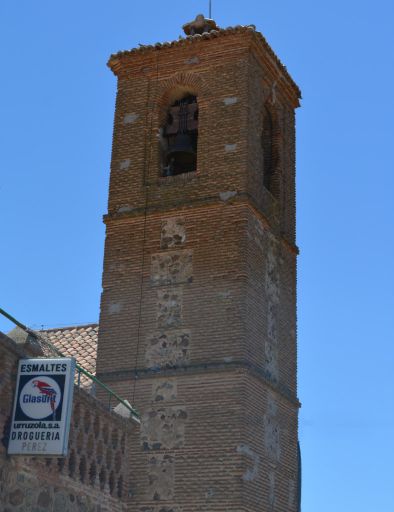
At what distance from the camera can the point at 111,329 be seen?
17.3 meters

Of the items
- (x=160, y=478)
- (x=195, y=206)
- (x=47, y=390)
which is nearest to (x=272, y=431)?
(x=160, y=478)

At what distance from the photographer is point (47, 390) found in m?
9.70

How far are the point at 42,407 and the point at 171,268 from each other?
7801 mm

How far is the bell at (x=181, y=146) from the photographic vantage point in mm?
18891

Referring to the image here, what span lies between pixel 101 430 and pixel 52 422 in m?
1.98

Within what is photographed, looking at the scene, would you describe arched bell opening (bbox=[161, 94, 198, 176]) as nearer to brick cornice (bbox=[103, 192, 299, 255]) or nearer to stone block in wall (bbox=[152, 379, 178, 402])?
brick cornice (bbox=[103, 192, 299, 255])

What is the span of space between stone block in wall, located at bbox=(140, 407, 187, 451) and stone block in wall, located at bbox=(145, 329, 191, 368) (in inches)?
33.2

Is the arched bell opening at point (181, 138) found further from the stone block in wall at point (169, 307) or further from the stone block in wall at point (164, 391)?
the stone block in wall at point (164, 391)

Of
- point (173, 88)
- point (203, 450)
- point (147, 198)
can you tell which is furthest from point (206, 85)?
point (203, 450)

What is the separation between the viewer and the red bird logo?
962 cm

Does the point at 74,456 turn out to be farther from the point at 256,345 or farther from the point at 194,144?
the point at 194,144

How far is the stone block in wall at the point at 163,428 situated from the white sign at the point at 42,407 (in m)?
6.28

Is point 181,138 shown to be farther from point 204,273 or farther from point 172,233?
point 204,273

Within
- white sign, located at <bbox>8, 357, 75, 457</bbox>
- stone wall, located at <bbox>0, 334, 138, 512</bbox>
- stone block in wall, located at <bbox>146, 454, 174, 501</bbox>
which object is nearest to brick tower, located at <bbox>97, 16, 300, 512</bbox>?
stone block in wall, located at <bbox>146, 454, 174, 501</bbox>
